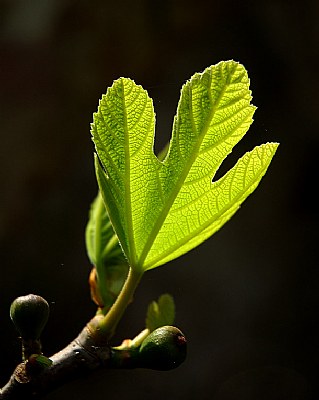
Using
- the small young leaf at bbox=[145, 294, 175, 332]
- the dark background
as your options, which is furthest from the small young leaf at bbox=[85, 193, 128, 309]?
the dark background

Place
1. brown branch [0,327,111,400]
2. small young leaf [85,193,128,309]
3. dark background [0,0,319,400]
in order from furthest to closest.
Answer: dark background [0,0,319,400], small young leaf [85,193,128,309], brown branch [0,327,111,400]

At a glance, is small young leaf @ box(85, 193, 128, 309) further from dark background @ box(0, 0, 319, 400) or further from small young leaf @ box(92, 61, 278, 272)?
dark background @ box(0, 0, 319, 400)

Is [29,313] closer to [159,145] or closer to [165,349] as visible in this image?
[165,349]

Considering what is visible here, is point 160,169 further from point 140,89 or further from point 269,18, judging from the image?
point 269,18

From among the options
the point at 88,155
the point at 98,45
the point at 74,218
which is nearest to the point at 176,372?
the point at 74,218

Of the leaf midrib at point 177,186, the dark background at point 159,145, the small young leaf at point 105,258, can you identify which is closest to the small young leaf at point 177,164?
the leaf midrib at point 177,186

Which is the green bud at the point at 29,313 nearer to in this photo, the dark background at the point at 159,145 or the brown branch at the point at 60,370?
the brown branch at the point at 60,370
